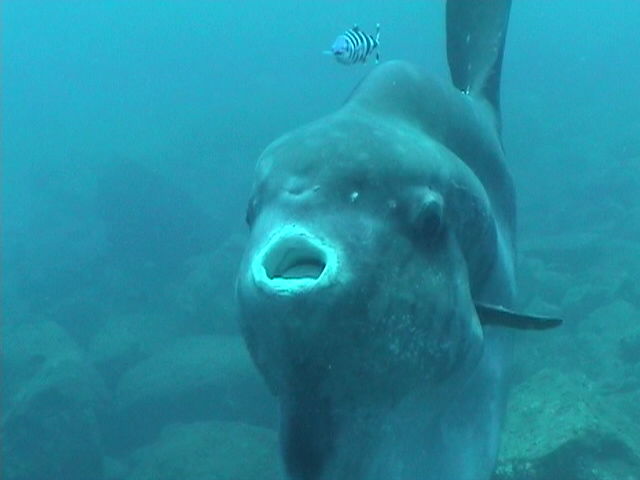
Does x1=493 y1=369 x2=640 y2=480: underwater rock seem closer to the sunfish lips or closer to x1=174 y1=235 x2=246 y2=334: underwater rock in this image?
the sunfish lips

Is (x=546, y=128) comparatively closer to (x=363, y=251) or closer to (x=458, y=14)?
(x=458, y=14)

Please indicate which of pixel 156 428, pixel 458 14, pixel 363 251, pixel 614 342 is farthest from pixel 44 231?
pixel 363 251

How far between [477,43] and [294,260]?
10.6ft

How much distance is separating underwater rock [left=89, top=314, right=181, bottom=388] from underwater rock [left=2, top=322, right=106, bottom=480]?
6.59ft

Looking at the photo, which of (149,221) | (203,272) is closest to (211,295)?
(203,272)

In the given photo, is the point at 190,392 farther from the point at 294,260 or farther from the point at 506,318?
the point at 294,260

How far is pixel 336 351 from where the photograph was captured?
1872 mm

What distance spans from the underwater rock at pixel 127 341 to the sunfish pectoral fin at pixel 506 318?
493 inches

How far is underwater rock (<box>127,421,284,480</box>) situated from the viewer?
32.3 ft

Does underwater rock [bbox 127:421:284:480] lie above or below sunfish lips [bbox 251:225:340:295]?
below

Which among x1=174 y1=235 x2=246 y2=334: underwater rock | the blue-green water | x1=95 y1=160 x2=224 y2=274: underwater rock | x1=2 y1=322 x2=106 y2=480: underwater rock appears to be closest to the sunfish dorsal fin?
the blue-green water

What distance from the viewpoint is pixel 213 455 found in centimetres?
1016

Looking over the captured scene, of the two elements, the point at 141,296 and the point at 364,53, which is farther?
the point at 141,296

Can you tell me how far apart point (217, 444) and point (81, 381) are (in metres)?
3.05
